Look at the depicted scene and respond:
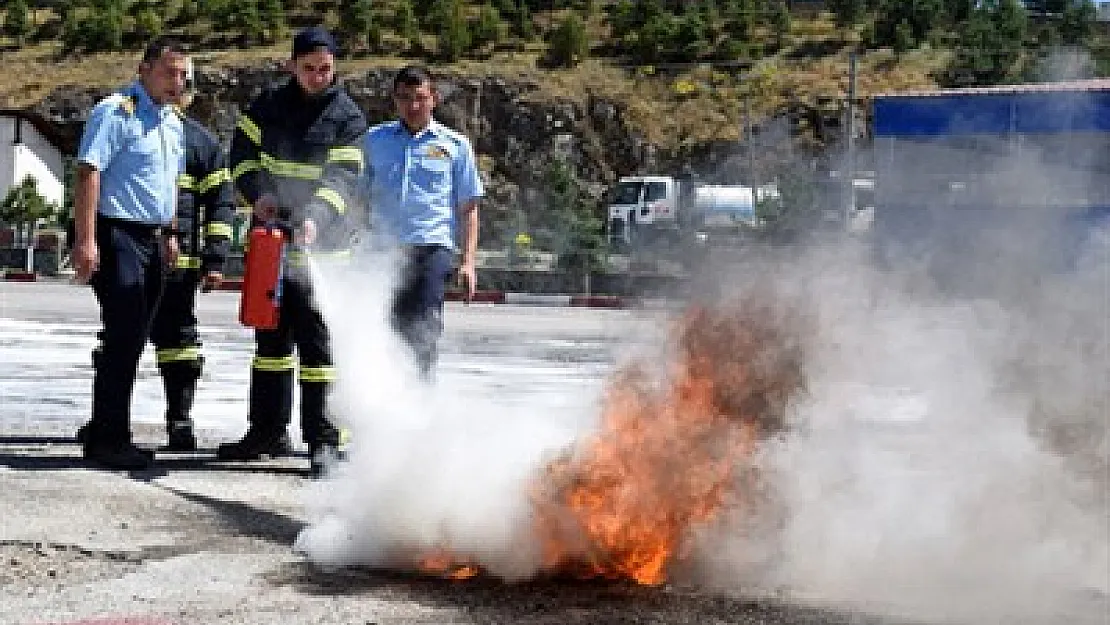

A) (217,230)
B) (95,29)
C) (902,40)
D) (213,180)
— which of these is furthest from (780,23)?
(217,230)

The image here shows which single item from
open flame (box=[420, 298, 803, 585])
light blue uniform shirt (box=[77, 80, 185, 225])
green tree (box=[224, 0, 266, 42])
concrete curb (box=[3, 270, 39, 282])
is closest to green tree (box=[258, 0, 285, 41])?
green tree (box=[224, 0, 266, 42])

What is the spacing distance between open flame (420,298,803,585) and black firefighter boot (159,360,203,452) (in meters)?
3.28

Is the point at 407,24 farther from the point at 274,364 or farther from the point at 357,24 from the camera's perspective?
the point at 274,364

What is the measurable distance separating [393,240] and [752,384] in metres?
3.08

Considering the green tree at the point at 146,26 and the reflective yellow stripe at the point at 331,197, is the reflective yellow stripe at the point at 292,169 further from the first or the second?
the green tree at the point at 146,26

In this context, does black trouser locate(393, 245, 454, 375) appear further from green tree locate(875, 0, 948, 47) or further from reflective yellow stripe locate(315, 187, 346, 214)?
green tree locate(875, 0, 948, 47)

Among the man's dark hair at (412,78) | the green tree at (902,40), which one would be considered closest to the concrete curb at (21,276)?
the green tree at (902,40)

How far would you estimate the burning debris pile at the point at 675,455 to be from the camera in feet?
18.7

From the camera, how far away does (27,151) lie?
2203 inches

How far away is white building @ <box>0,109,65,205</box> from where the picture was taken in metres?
55.1

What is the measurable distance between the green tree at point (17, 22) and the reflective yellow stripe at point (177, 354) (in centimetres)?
6176

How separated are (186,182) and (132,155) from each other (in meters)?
0.67

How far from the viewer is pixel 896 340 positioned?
20.7 feet

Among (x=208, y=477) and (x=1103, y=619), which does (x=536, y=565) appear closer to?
(x=1103, y=619)
